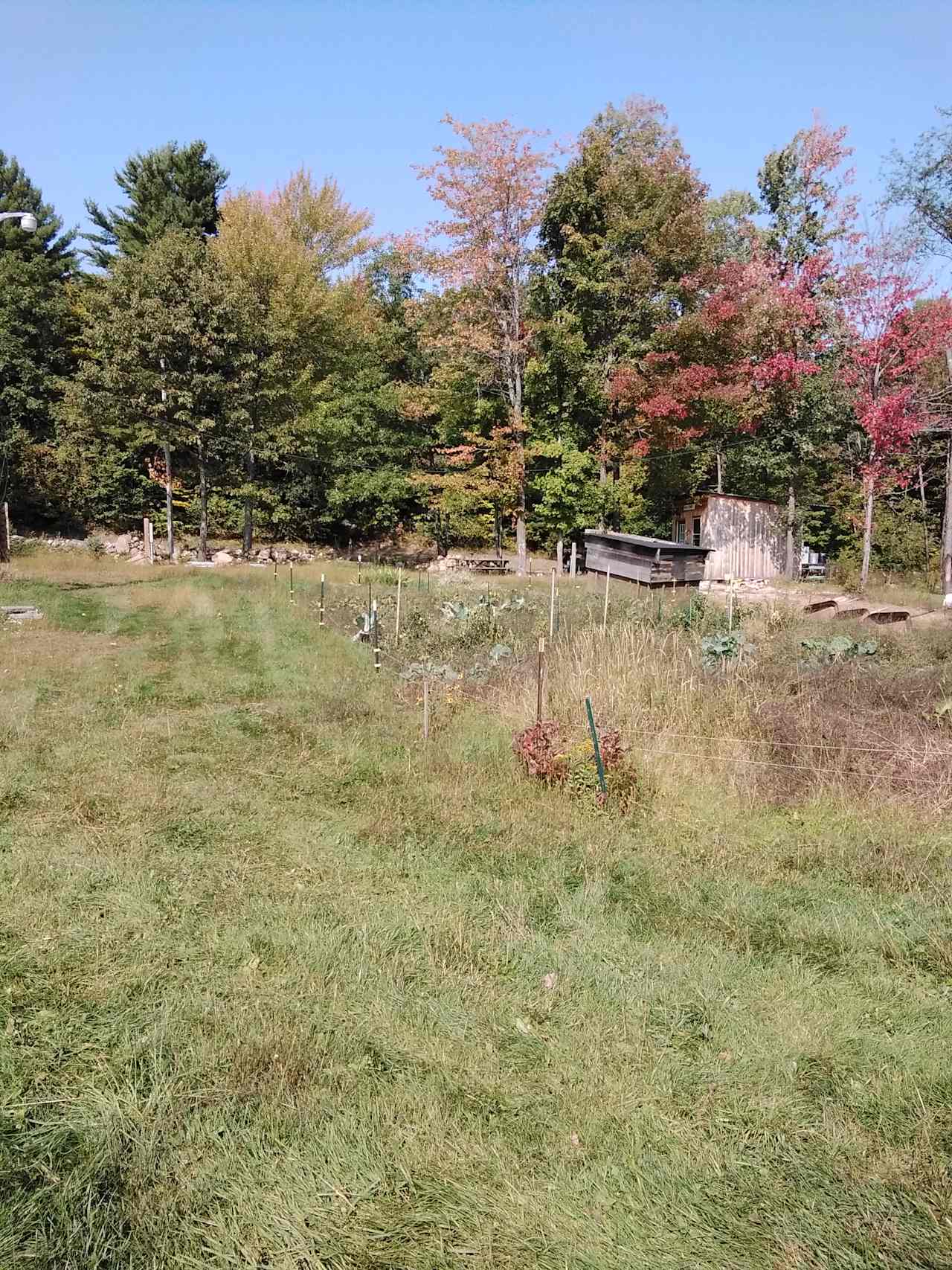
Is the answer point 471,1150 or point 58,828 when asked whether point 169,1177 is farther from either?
point 58,828

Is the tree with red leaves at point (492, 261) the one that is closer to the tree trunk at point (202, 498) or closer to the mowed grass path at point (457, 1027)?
the tree trunk at point (202, 498)

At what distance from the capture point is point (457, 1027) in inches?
122

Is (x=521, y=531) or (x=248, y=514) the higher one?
(x=248, y=514)

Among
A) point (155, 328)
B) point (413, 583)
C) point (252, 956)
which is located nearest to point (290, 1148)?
point (252, 956)

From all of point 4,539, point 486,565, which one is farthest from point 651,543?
point 4,539

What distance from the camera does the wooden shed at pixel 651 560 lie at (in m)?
19.6

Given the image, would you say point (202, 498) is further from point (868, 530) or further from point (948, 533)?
point (948, 533)

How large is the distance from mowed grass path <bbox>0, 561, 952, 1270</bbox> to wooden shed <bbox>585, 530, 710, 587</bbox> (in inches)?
574

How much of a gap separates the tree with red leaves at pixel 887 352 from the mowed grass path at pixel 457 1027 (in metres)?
18.1

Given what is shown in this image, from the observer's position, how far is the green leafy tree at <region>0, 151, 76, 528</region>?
2731 cm

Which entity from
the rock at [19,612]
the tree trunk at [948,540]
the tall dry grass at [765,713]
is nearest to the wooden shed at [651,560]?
the tree trunk at [948,540]

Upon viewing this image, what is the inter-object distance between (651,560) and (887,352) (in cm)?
868

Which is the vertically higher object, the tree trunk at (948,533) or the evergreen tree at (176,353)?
the evergreen tree at (176,353)

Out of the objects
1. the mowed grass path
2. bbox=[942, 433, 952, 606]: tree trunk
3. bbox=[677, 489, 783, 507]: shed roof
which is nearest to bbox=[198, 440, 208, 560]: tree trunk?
bbox=[677, 489, 783, 507]: shed roof
